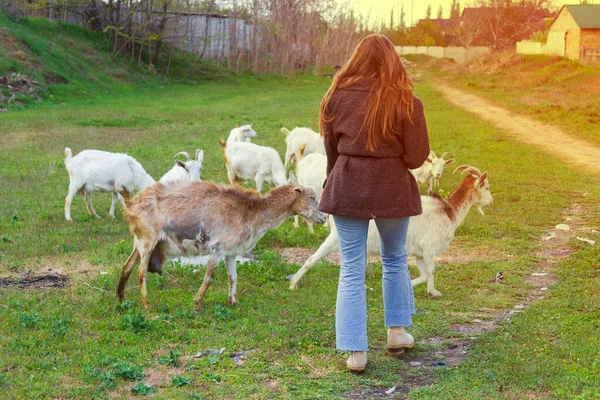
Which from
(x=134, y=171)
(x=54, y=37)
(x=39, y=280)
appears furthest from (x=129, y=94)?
(x=39, y=280)

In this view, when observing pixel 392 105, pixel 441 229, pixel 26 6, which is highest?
pixel 26 6

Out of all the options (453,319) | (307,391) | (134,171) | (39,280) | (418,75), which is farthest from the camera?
(418,75)

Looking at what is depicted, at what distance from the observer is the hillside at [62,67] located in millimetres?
26406

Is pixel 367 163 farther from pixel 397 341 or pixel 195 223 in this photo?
pixel 195 223

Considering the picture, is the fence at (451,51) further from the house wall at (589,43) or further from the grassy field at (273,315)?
the grassy field at (273,315)

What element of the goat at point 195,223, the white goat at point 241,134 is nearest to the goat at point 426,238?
the goat at point 195,223

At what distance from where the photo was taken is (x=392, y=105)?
4.94 m

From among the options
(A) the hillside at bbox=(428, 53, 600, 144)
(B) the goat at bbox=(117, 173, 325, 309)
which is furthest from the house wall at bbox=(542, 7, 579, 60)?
(B) the goat at bbox=(117, 173, 325, 309)

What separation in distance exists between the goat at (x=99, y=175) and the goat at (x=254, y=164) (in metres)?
1.88

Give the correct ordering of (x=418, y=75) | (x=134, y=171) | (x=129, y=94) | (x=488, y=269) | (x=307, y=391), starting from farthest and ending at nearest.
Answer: (x=418, y=75), (x=129, y=94), (x=134, y=171), (x=488, y=269), (x=307, y=391)

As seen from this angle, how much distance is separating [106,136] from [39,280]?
470 inches

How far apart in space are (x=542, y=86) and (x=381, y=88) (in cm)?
3359

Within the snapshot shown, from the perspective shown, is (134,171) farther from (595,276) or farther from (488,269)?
(595,276)

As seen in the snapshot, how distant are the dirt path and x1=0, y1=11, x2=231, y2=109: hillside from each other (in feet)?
46.0
